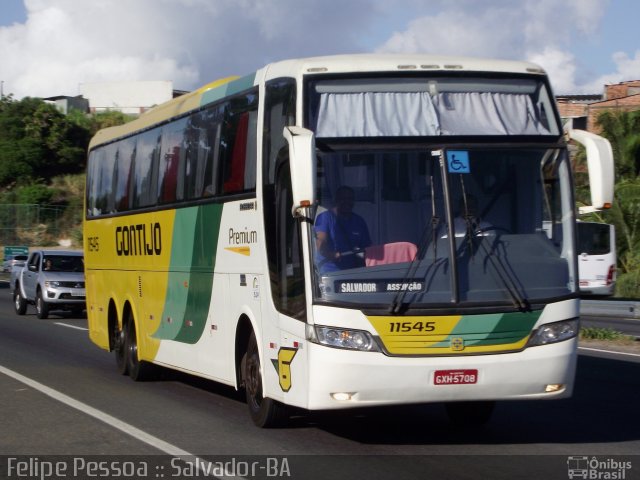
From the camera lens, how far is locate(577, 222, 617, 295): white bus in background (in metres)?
33.9

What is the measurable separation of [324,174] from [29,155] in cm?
7114

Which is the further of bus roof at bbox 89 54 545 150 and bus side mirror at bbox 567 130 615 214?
bus roof at bbox 89 54 545 150

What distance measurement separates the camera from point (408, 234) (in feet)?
30.2

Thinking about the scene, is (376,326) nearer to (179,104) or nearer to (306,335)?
(306,335)

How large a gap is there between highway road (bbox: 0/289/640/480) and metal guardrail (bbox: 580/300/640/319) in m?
6.43

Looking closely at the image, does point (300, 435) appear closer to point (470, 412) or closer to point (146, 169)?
point (470, 412)

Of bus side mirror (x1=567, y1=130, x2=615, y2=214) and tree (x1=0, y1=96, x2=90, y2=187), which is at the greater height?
tree (x1=0, y1=96, x2=90, y2=187)

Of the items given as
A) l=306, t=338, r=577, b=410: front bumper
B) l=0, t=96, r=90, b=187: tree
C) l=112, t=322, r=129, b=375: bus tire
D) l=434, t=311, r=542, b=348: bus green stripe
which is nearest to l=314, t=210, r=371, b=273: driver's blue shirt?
l=306, t=338, r=577, b=410: front bumper

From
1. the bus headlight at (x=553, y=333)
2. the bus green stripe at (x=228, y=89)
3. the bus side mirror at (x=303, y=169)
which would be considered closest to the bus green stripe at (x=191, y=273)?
the bus green stripe at (x=228, y=89)

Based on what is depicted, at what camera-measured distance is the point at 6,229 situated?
66688 mm

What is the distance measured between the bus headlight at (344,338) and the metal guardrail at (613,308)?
1312 centimetres

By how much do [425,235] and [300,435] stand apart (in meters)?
2.30

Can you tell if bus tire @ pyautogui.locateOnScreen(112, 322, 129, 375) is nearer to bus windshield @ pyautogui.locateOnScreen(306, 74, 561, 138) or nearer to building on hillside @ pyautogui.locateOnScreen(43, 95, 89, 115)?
bus windshield @ pyautogui.locateOnScreen(306, 74, 561, 138)

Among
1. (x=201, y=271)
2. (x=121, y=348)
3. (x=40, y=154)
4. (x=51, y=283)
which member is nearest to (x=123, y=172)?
(x=121, y=348)
